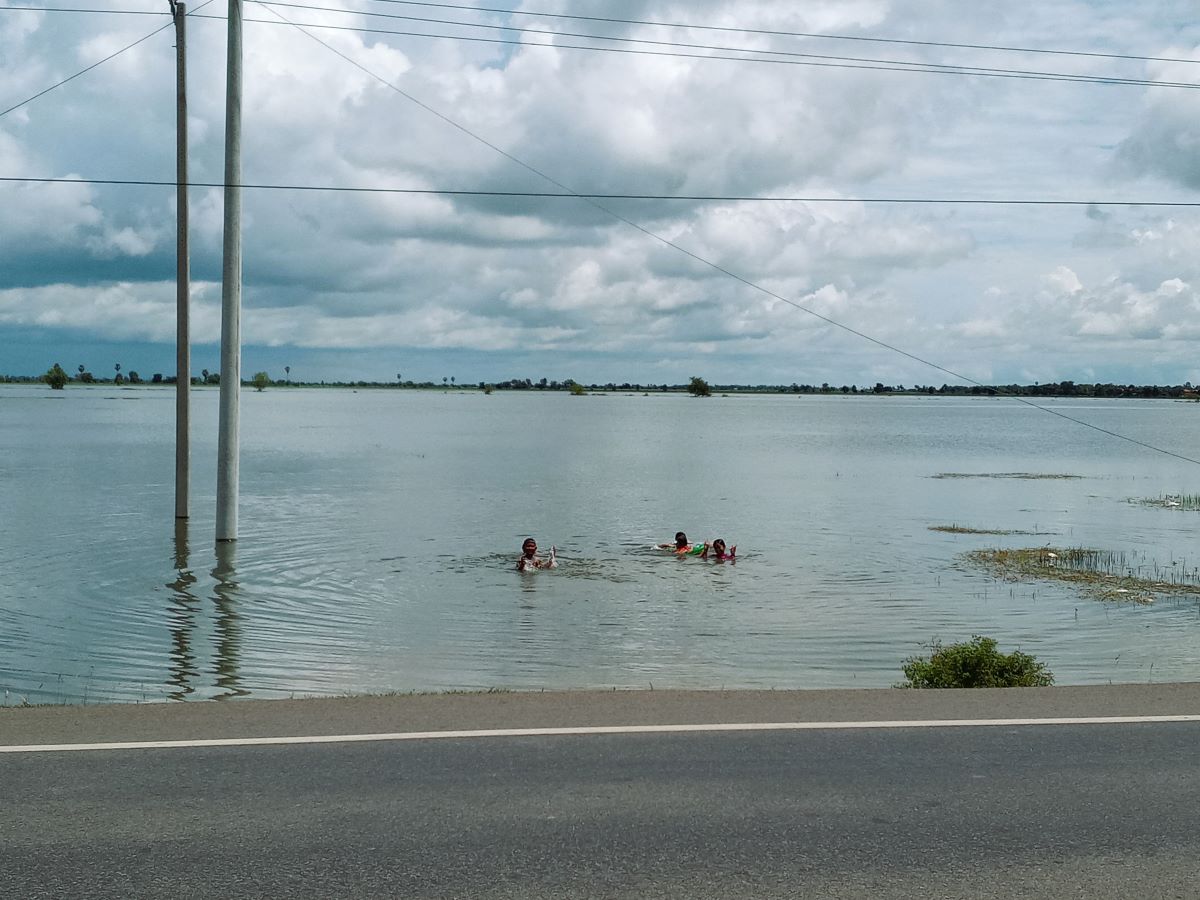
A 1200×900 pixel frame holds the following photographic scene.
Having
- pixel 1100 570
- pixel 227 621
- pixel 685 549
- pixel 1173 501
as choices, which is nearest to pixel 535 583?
pixel 685 549

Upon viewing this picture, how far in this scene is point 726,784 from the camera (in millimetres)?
7512

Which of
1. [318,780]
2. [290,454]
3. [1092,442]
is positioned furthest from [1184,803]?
[1092,442]

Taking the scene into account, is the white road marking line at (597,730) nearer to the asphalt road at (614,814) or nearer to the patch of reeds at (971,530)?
the asphalt road at (614,814)

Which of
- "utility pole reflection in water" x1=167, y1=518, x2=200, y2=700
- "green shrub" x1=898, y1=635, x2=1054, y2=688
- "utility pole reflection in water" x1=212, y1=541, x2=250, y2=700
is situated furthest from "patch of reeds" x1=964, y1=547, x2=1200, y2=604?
"utility pole reflection in water" x1=167, y1=518, x2=200, y2=700

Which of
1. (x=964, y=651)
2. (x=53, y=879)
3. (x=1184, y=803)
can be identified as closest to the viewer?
(x=53, y=879)

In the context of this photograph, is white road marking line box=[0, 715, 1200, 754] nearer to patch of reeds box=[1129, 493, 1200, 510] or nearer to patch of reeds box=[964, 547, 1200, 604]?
patch of reeds box=[964, 547, 1200, 604]

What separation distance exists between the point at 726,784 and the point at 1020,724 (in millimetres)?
2920

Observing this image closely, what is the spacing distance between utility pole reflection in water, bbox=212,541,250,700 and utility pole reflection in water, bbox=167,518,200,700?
13.6 inches

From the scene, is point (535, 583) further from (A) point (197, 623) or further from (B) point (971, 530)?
(B) point (971, 530)

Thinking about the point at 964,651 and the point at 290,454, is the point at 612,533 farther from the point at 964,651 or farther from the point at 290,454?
the point at 290,454

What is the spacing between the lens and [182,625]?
1847 centimetres

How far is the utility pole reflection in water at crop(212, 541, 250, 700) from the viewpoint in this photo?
14.0 meters

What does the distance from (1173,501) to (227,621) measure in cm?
3625

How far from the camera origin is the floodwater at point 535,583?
15664 millimetres
